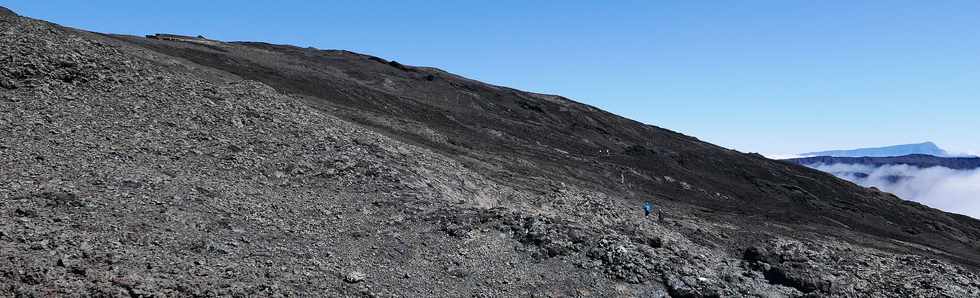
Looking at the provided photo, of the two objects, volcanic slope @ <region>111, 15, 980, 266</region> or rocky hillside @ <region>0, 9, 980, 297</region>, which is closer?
rocky hillside @ <region>0, 9, 980, 297</region>

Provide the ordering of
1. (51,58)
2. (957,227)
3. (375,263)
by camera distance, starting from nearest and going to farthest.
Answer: (375,263), (51,58), (957,227)

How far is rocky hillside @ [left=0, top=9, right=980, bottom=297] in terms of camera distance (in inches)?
428

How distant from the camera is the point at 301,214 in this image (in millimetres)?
14203

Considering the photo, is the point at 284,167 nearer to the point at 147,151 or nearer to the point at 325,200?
the point at 325,200

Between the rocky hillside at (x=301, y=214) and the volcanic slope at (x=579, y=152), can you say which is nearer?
the rocky hillside at (x=301, y=214)

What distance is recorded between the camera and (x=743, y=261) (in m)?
17.3

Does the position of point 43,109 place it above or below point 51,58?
below

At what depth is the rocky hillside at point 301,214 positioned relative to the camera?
428 inches

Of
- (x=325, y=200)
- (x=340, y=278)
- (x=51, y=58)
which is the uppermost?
(x=51, y=58)

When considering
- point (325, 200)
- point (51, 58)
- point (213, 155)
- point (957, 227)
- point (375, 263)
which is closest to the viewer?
point (375, 263)

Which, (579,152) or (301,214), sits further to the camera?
(579,152)

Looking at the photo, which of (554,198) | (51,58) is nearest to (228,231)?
(51,58)

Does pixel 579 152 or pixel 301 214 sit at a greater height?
pixel 579 152

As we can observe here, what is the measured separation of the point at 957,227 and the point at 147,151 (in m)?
51.3
